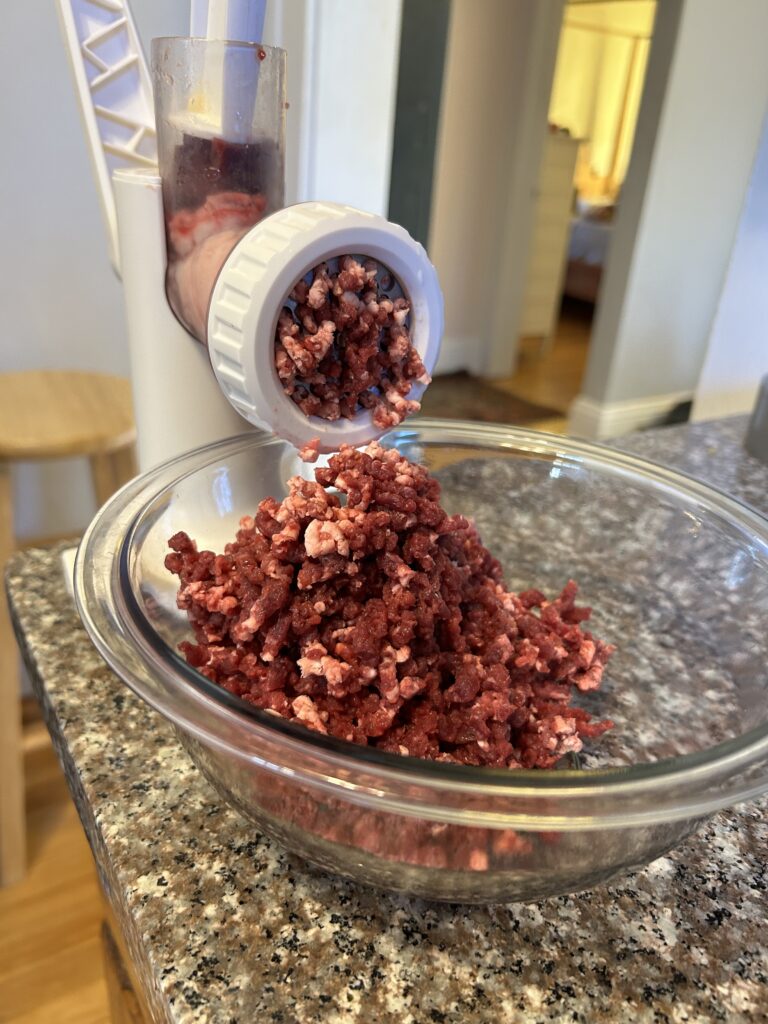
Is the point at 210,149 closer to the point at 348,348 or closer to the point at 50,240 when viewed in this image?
the point at 348,348

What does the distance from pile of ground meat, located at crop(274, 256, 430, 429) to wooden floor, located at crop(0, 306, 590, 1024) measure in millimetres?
1082

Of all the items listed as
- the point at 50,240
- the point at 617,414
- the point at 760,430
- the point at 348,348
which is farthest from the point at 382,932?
the point at 617,414

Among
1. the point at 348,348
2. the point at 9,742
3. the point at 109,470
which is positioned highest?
the point at 348,348

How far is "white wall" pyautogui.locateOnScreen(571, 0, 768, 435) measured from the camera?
8.14 feet

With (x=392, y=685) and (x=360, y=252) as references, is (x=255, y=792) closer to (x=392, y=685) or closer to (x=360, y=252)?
(x=392, y=685)

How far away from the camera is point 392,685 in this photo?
1.32 feet

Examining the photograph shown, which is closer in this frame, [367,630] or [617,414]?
[367,630]

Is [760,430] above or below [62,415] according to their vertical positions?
above

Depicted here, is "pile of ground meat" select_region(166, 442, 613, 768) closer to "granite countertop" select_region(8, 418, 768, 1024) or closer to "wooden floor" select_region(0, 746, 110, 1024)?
"granite countertop" select_region(8, 418, 768, 1024)

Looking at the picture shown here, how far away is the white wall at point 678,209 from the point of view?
248 centimetres

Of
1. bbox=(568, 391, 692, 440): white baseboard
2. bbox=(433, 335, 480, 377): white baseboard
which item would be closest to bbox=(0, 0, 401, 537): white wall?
bbox=(568, 391, 692, 440): white baseboard

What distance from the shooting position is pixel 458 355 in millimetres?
3684

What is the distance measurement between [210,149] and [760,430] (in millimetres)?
768

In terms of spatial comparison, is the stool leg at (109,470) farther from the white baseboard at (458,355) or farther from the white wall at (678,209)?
the white baseboard at (458,355)
